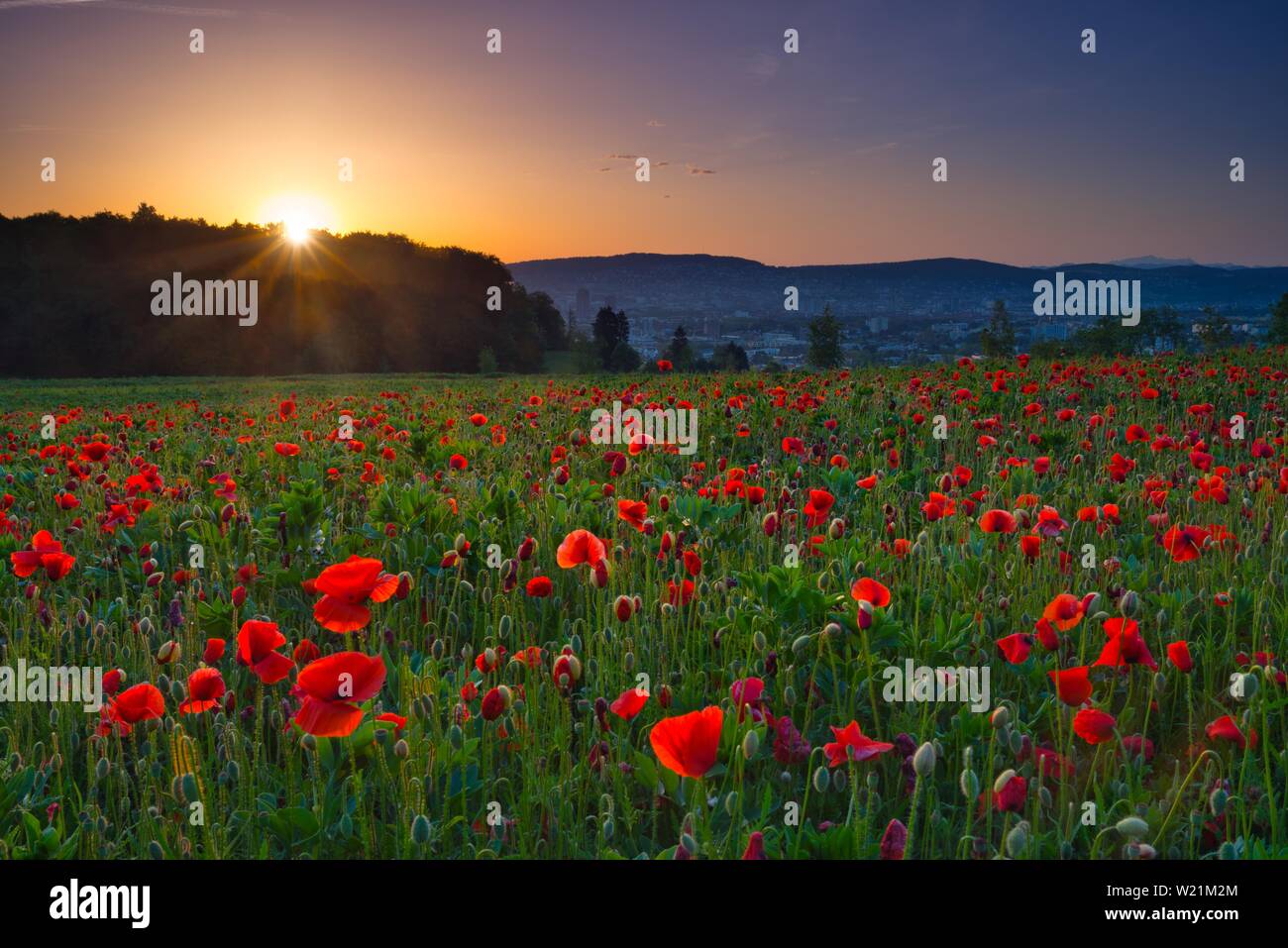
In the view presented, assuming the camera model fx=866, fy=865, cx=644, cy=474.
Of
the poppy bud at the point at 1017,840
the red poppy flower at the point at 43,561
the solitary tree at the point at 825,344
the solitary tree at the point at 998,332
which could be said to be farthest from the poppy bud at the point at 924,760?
the solitary tree at the point at 825,344

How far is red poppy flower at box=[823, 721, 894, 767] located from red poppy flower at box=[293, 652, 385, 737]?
3.34 ft

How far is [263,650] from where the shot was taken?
216cm

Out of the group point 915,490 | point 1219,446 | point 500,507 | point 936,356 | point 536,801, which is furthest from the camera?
point 936,356

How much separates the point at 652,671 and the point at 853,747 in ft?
3.73

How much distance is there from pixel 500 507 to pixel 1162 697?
3.06 metres

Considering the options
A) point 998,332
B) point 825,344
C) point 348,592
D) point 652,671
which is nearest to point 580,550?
point 652,671

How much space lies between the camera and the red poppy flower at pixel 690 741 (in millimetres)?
1660

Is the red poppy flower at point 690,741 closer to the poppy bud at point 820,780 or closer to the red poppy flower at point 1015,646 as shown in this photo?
the poppy bud at point 820,780

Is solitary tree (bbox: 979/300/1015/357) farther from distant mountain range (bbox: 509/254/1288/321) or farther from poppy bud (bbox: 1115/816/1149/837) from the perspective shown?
poppy bud (bbox: 1115/816/1149/837)

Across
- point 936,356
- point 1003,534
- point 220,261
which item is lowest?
point 1003,534

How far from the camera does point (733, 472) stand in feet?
15.0
